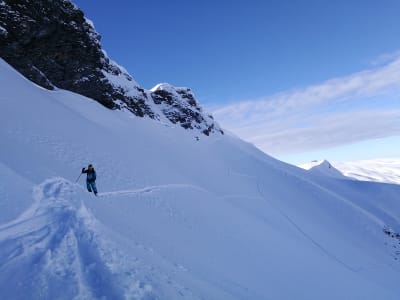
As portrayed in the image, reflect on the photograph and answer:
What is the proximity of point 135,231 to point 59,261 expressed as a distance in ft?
13.1

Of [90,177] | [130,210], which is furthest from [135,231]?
[90,177]

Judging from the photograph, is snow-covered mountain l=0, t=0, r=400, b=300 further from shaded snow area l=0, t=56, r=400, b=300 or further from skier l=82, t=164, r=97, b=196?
skier l=82, t=164, r=97, b=196

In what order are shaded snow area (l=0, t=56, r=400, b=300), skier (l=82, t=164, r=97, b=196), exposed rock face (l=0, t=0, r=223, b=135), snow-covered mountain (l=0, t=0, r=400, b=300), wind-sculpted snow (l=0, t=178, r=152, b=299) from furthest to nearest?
exposed rock face (l=0, t=0, r=223, b=135) < skier (l=82, t=164, r=97, b=196) < snow-covered mountain (l=0, t=0, r=400, b=300) < shaded snow area (l=0, t=56, r=400, b=300) < wind-sculpted snow (l=0, t=178, r=152, b=299)

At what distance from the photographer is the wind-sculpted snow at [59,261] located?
183 inches

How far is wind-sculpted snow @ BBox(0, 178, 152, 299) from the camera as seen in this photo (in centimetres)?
464

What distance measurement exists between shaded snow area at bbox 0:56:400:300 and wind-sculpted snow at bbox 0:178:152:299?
0.02 m

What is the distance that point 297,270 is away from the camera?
48.2ft

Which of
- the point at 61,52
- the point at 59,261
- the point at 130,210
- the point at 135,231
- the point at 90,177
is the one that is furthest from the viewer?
the point at 61,52

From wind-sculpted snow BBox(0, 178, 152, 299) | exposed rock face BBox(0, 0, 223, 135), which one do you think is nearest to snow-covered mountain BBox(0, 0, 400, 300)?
wind-sculpted snow BBox(0, 178, 152, 299)

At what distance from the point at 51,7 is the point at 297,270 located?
131 feet

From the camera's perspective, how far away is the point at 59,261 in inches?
215

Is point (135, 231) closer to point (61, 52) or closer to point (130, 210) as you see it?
point (130, 210)

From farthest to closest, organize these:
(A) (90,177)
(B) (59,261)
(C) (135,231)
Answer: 1. (A) (90,177)
2. (C) (135,231)
3. (B) (59,261)

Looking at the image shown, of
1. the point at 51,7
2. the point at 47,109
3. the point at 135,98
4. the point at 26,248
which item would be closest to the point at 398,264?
the point at 26,248
